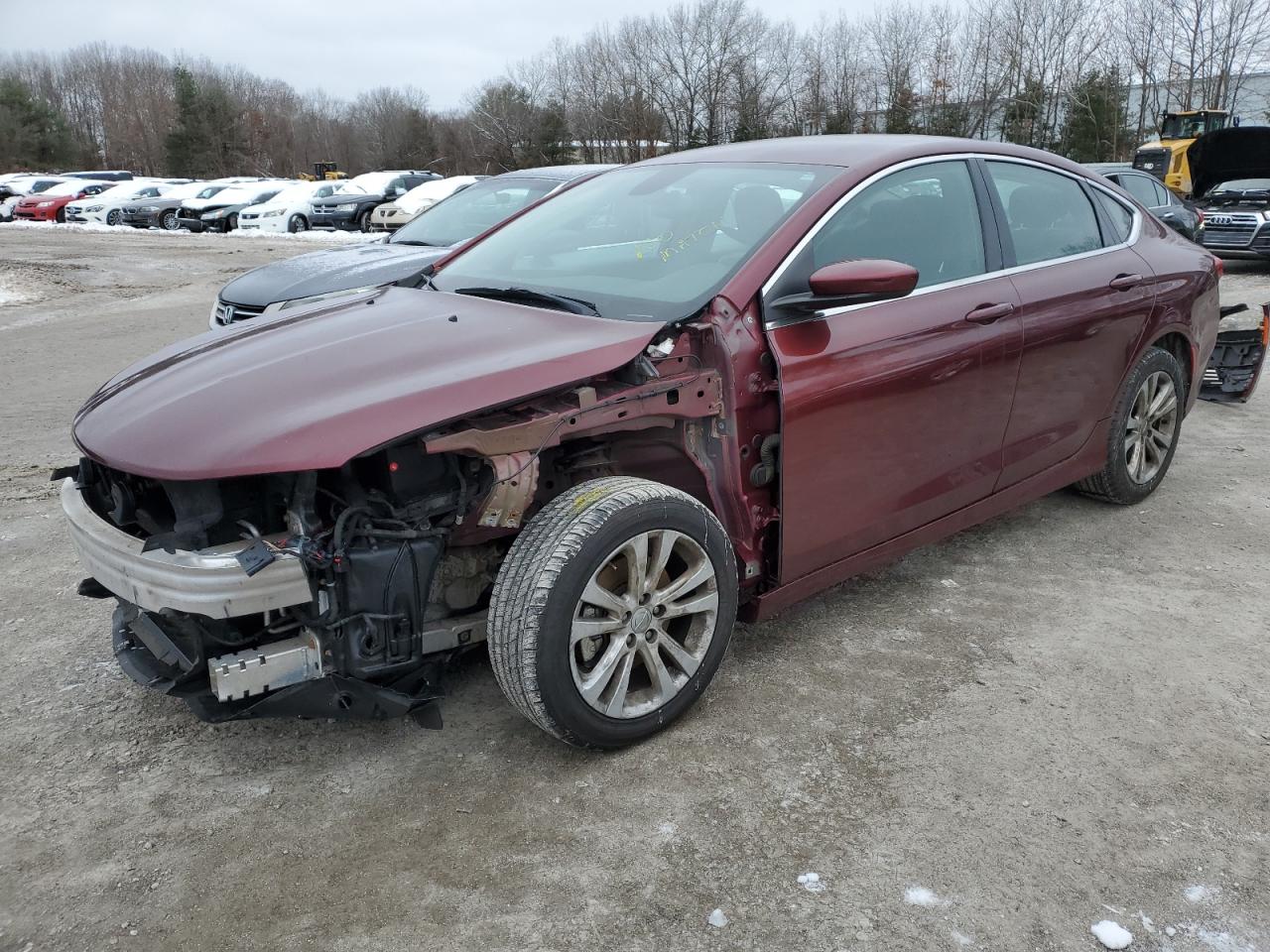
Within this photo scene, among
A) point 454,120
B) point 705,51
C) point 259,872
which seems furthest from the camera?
point 454,120

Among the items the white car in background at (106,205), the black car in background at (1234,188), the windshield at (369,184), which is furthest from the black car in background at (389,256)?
the white car in background at (106,205)

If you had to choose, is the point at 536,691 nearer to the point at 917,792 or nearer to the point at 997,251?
the point at 917,792

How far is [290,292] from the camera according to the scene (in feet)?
21.9

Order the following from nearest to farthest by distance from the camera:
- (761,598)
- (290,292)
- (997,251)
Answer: (761,598) → (997,251) → (290,292)

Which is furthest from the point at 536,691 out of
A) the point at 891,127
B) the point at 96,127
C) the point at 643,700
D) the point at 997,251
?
the point at 96,127

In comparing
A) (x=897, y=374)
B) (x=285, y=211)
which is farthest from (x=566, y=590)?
(x=285, y=211)

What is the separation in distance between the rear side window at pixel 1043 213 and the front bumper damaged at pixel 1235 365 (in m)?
2.67

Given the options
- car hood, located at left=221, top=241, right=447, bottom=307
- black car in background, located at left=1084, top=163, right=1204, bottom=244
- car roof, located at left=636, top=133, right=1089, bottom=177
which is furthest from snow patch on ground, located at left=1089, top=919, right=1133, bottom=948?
black car in background, located at left=1084, top=163, right=1204, bottom=244

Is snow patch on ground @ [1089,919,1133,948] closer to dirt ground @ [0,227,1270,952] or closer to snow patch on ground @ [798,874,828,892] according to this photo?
dirt ground @ [0,227,1270,952]

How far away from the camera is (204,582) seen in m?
2.36

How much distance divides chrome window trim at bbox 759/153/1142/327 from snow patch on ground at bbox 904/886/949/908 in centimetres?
159

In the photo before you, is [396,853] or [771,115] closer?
[396,853]

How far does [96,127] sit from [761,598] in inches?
3784

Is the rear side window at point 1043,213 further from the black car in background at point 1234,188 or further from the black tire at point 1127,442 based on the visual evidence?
the black car in background at point 1234,188
